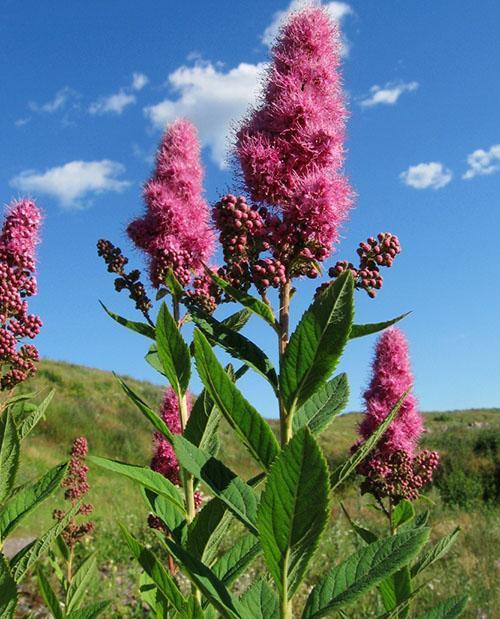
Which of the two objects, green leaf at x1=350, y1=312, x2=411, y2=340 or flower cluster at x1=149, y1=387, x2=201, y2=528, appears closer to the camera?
green leaf at x1=350, y1=312, x2=411, y2=340

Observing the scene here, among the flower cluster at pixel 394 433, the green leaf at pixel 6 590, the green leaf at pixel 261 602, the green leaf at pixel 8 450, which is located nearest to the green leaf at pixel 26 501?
the green leaf at pixel 8 450

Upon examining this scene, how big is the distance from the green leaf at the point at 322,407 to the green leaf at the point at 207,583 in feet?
1.41

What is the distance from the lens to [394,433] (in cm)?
377

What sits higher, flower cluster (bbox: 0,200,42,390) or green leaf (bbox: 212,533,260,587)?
flower cluster (bbox: 0,200,42,390)

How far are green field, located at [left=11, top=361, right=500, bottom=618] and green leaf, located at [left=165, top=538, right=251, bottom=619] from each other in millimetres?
443

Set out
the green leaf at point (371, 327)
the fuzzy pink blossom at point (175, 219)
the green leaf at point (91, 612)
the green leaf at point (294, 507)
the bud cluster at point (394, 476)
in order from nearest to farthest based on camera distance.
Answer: the green leaf at point (294, 507)
the green leaf at point (371, 327)
the green leaf at point (91, 612)
the fuzzy pink blossom at point (175, 219)
the bud cluster at point (394, 476)

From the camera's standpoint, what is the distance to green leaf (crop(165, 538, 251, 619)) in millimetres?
1178

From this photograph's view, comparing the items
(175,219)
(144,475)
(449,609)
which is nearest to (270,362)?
(144,475)

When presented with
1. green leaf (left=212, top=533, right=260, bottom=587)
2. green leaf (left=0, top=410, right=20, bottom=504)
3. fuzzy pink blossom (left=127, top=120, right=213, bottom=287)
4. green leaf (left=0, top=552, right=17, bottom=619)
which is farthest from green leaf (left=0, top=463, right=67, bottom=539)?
fuzzy pink blossom (left=127, top=120, right=213, bottom=287)

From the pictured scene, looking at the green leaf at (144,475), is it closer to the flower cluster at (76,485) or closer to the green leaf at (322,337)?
the green leaf at (322,337)

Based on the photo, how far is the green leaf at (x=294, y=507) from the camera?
1.05 metres

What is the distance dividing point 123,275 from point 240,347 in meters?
1.56

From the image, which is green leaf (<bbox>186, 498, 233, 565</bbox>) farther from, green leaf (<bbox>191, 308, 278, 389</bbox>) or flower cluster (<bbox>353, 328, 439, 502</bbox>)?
flower cluster (<bbox>353, 328, 439, 502</bbox>)

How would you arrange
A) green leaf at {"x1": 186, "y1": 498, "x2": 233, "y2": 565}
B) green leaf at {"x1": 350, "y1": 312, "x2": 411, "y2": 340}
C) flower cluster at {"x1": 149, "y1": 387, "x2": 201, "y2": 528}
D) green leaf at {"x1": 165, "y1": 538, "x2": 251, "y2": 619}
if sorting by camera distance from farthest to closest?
flower cluster at {"x1": 149, "y1": 387, "x2": 201, "y2": 528} → green leaf at {"x1": 186, "y1": 498, "x2": 233, "y2": 565} → green leaf at {"x1": 350, "y1": 312, "x2": 411, "y2": 340} → green leaf at {"x1": 165, "y1": 538, "x2": 251, "y2": 619}
